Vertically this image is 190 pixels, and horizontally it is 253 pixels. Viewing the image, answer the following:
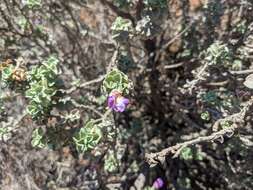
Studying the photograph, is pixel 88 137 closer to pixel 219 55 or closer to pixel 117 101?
pixel 117 101

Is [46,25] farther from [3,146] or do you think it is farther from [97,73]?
[3,146]

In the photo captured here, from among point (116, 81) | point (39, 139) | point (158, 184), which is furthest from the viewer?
point (158, 184)

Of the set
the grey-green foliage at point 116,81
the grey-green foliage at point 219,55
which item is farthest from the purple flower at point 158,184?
the grey-green foliage at point 116,81

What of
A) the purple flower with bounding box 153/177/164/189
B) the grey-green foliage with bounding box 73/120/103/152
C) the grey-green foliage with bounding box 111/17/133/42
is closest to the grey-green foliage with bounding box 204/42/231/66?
the grey-green foliage with bounding box 111/17/133/42

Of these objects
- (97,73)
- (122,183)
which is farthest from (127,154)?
(97,73)

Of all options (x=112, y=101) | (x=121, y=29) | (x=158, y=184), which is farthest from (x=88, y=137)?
(x=158, y=184)
